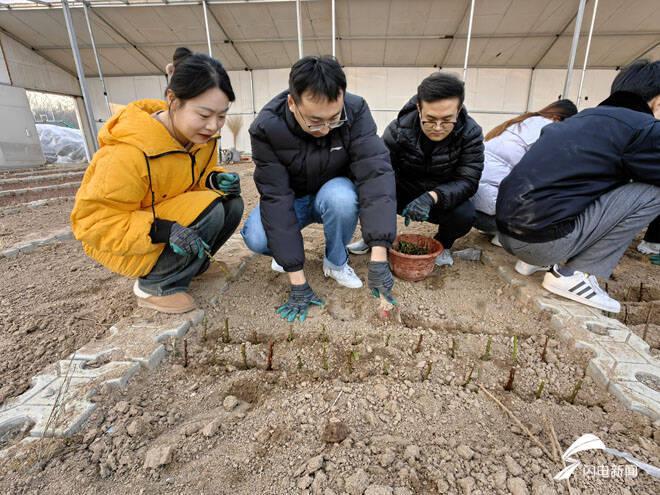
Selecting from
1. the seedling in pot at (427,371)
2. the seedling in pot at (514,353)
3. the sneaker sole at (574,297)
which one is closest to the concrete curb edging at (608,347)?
the sneaker sole at (574,297)

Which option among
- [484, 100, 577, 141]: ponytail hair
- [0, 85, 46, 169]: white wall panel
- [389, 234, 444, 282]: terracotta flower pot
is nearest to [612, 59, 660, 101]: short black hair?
[484, 100, 577, 141]: ponytail hair

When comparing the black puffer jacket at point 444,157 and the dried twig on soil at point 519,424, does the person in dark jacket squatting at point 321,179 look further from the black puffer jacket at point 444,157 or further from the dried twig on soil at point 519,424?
the dried twig on soil at point 519,424

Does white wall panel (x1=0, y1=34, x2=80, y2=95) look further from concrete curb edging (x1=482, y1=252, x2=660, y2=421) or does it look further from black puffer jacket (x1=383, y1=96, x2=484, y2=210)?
concrete curb edging (x1=482, y1=252, x2=660, y2=421)

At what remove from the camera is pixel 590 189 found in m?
1.76

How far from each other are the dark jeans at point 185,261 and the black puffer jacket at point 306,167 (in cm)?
26

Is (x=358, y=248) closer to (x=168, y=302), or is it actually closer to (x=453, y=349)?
(x=453, y=349)

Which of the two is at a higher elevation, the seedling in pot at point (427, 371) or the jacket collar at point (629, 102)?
the jacket collar at point (629, 102)

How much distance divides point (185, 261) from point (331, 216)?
78 cm

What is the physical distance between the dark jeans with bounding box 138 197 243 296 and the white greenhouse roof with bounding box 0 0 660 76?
6.17 metres

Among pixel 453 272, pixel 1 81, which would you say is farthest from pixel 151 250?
pixel 1 81

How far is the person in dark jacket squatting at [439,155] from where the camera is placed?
6.00 feet

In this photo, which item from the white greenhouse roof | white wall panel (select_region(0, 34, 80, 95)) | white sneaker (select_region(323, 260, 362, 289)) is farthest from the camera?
white wall panel (select_region(0, 34, 80, 95))

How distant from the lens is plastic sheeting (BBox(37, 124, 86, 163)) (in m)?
11.3

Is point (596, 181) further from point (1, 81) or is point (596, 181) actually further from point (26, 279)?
point (1, 81)
